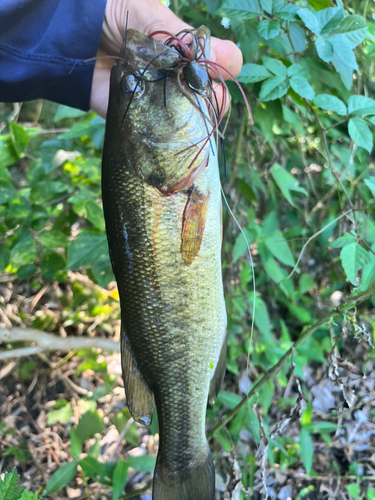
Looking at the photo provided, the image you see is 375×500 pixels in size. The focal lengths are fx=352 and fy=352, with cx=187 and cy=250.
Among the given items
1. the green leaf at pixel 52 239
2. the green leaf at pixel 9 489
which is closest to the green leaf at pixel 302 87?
the green leaf at pixel 52 239

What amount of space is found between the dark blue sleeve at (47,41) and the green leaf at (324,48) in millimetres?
783

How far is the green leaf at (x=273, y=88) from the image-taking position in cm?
121

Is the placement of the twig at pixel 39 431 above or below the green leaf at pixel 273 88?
below

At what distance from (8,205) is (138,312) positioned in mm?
1143

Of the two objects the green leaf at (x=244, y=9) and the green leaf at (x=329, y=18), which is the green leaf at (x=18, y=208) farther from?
the green leaf at (x=329, y=18)

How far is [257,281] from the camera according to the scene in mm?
2521

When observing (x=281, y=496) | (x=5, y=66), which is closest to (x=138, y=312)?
(x=5, y=66)

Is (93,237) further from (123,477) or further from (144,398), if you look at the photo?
(123,477)

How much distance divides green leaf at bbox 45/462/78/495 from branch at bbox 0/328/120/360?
1.84ft

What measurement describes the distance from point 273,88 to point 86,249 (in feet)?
3.37

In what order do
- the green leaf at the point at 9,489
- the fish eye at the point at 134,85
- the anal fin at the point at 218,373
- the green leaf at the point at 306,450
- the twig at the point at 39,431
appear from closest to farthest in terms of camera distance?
1. the green leaf at the point at 9,489
2. the fish eye at the point at 134,85
3. the anal fin at the point at 218,373
4. the green leaf at the point at 306,450
5. the twig at the point at 39,431

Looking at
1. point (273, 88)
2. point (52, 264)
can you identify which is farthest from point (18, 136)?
point (273, 88)

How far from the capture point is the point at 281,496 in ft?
6.72

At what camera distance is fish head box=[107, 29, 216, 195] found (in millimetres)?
1081
